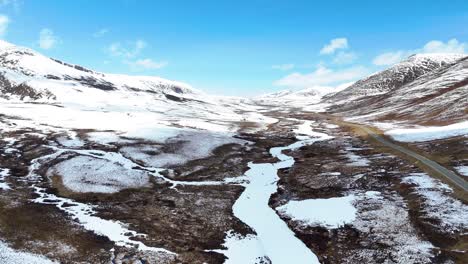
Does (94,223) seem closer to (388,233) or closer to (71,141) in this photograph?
(388,233)

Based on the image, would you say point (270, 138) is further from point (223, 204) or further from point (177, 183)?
point (223, 204)

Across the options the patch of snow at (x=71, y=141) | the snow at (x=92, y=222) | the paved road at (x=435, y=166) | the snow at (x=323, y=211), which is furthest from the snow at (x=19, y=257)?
the patch of snow at (x=71, y=141)

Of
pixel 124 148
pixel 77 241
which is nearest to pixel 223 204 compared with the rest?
pixel 77 241

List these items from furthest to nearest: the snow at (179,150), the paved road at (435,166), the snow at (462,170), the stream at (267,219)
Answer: the snow at (179,150)
the snow at (462,170)
the paved road at (435,166)
the stream at (267,219)

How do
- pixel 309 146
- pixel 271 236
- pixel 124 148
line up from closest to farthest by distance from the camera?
pixel 271 236 → pixel 124 148 → pixel 309 146

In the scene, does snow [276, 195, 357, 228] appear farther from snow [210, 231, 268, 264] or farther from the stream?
snow [210, 231, 268, 264]

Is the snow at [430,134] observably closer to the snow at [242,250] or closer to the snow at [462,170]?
the snow at [462,170]
